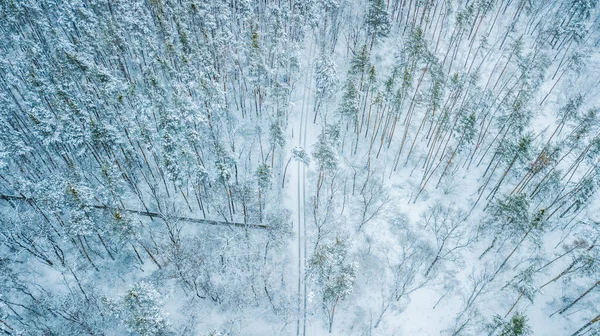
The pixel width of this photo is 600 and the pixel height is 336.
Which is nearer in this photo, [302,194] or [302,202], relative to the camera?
[302,202]

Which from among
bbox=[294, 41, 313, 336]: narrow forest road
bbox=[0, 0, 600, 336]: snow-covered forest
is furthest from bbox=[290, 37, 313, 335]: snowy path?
bbox=[0, 0, 600, 336]: snow-covered forest

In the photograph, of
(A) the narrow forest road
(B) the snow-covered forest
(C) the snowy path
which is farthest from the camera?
(C) the snowy path

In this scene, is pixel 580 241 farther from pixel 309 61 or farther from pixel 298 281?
pixel 309 61

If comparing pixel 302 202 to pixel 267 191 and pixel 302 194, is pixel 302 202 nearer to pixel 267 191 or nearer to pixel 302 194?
pixel 302 194

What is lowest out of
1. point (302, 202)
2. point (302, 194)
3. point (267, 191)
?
point (302, 202)

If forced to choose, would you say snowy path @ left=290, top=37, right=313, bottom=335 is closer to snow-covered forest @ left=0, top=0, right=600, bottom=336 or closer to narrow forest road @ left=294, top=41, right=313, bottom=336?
narrow forest road @ left=294, top=41, right=313, bottom=336

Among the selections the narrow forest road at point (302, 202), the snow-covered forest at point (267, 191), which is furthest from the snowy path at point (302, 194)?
the snow-covered forest at point (267, 191)

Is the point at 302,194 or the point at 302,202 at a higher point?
the point at 302,194

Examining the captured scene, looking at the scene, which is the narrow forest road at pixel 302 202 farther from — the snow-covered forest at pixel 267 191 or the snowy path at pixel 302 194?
the snow-covered forest at pixel 267 191

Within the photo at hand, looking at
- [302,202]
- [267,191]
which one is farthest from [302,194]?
[267,191]
